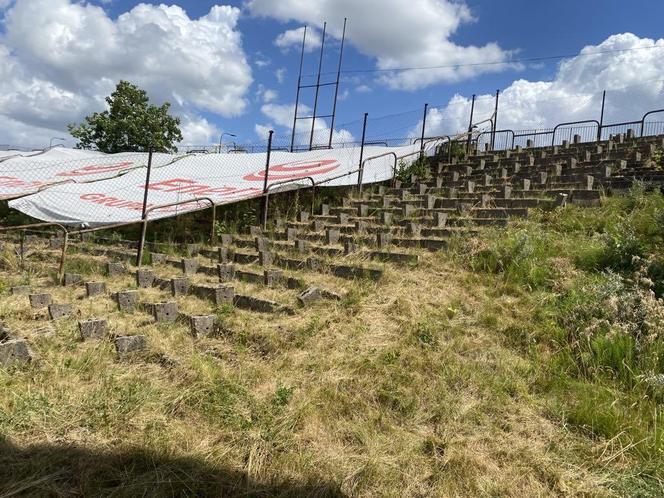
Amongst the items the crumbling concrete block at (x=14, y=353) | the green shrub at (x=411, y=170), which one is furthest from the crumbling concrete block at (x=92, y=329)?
the green shrub at (x=411, y=170)

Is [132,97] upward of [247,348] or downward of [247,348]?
upward

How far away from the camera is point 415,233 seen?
7062 mm

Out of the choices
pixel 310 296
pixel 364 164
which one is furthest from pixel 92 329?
pixel 364 164

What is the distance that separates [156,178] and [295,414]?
28.4 feet

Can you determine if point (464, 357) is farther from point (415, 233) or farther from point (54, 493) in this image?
point (415, 233)

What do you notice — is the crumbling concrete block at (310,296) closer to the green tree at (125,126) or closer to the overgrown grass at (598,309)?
the overgrown grass at (598,309)

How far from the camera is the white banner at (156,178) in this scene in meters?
8.10

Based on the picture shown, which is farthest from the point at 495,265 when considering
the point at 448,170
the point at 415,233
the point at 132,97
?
the point at 132,97

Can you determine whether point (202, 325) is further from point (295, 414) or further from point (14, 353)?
point (295, 414)

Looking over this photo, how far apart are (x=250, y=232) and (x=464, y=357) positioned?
5.84 meters

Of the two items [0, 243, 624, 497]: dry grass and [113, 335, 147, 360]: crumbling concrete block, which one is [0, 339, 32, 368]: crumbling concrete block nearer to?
[0, 243, 624, 497]: dry grass

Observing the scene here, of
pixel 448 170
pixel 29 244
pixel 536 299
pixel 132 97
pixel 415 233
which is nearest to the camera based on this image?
Answer: pixel 536 299

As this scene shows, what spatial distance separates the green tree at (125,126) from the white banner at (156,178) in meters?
12.8

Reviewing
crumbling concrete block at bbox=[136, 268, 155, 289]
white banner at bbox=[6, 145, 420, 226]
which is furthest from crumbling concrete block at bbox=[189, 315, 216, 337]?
white banner at bbox=[6, 145, 420, 226]
